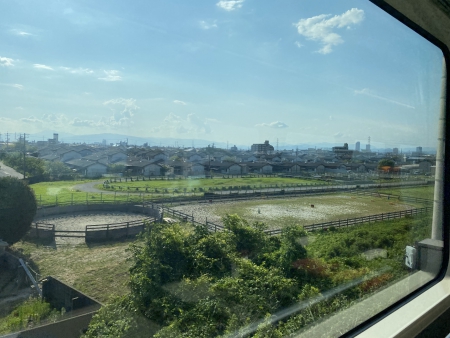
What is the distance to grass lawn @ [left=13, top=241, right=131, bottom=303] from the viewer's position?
5.05 ft

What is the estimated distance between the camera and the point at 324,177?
10.4 feet

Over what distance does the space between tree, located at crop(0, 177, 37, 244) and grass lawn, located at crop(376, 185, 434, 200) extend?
3.00m

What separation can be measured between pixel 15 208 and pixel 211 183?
1591mm

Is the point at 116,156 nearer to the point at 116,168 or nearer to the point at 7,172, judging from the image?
the point at 116,168

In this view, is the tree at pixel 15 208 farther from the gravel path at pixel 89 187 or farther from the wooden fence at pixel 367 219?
the wooden fence at pixel 367 219

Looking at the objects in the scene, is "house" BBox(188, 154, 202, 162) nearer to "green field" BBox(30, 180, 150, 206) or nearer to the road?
"green field" BBox(30, 180, 150, 206)

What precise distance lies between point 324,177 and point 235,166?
0.83m

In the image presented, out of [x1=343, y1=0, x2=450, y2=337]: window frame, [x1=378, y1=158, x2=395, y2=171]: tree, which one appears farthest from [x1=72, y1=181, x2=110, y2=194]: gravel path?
[x1=378, y1=158, x2=395, y2=171]: tree

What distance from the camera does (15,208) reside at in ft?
4.58

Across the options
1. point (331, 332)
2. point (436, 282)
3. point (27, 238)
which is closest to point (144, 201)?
point (27, 238)

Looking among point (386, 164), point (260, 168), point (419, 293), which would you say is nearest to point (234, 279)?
point (260, 168)

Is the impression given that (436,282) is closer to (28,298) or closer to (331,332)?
(331,332)

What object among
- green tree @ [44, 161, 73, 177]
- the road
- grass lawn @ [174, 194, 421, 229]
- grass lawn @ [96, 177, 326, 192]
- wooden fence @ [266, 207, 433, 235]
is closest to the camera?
the road

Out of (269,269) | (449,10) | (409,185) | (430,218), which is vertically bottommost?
(269,269)
